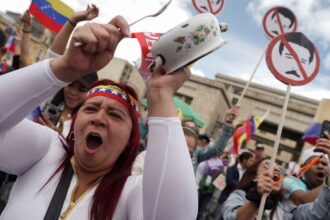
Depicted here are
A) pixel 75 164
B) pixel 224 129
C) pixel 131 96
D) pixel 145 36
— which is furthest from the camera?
pixel 224 129

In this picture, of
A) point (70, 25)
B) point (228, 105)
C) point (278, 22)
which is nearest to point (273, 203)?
point (70, 25)

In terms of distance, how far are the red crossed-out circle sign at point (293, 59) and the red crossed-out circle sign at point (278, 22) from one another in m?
1.00

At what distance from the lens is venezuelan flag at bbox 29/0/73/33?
323 cm

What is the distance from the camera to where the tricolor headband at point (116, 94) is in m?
1.42

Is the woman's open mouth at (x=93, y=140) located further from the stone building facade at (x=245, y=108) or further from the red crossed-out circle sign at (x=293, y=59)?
the stone building facade at (x=245, y=108)

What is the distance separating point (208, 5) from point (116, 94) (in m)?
2.08

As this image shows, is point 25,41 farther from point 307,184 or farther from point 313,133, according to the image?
point 313,133

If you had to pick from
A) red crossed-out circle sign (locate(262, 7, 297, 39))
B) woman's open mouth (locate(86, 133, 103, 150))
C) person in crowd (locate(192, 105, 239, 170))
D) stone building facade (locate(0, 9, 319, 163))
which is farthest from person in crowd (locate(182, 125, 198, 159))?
stone building facade (locate(0, 9, 319, 163))

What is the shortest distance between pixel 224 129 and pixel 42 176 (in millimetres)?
2774

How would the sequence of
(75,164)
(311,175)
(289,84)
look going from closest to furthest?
(75,164), (289,84), (311,175)

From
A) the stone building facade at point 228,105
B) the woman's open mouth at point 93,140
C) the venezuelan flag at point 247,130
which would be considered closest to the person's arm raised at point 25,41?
the woman's open mouth at point 93,140

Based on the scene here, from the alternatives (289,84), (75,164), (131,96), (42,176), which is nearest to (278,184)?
(289,84)

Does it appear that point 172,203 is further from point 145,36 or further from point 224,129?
point 224,129

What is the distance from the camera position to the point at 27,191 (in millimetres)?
1224
